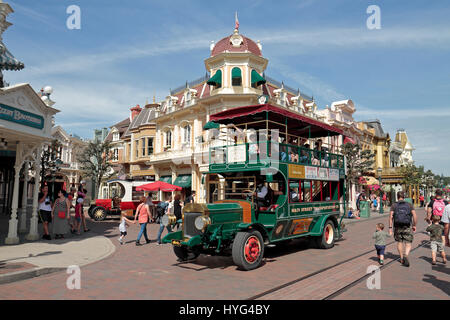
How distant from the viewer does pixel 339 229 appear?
11328mm

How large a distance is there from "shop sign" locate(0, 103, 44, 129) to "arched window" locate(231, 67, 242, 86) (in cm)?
1571

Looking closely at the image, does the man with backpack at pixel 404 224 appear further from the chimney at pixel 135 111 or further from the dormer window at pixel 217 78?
the chimney at pixel 135 111

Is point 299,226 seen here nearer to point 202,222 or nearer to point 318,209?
point 318,209

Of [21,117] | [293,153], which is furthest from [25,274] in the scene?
[293,153]

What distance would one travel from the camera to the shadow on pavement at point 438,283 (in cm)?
580

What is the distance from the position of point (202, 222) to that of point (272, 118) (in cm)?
444

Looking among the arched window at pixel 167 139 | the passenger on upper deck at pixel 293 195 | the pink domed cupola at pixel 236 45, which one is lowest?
the passenger on upper deck at pixel 293 195

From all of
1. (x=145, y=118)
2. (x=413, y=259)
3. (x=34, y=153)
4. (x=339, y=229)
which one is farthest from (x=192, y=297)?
(x=145, y=118)

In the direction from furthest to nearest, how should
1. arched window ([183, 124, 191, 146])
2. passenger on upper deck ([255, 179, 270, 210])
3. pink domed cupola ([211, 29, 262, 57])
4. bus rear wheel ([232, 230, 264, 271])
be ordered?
arched window ([183, 124, 191, 146]), pink domed cupola ([211, 29, 262, 57]), passenger on upper deck ([255, 179, 270, 210]), bus rear wheel ([232, 230, 264, 271])

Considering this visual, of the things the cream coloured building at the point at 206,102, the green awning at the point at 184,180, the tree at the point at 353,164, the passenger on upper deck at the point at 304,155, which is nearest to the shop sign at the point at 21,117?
the passenger on upper deck at the point at 304,155

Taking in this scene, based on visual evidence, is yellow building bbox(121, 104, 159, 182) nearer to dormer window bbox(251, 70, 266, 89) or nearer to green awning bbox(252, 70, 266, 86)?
dormer window bbox(251, 70, 266, 89)

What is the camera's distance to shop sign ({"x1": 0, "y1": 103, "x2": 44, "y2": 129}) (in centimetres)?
898

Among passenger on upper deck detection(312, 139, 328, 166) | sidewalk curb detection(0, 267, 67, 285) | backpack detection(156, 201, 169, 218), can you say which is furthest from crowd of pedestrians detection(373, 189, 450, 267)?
backpack detection(156, 201, 169, 218)
